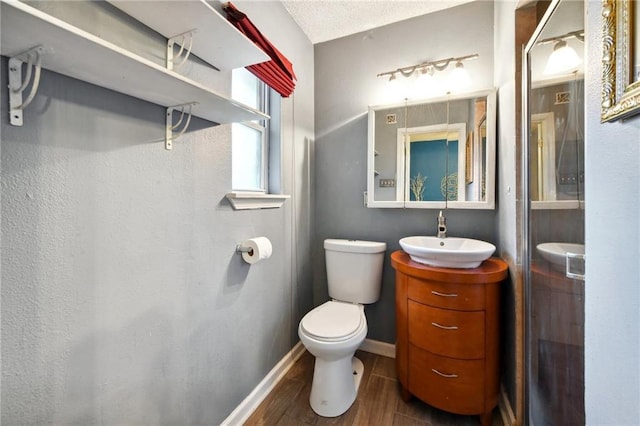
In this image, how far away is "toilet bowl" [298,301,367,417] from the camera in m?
1.34

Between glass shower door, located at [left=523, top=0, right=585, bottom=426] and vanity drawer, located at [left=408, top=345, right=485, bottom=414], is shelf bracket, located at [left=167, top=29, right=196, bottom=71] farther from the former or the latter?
vanity drawer, located at [left=408, top=345, right=485, bottom=414]

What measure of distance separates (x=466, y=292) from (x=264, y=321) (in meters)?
1.15

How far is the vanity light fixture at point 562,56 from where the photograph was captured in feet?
2.80

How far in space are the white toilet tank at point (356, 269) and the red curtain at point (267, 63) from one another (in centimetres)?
113

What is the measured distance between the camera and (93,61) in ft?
2.11

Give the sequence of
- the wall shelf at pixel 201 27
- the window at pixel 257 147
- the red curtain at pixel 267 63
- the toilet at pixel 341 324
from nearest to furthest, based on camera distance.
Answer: the wall shelf at pixel 201 27
the red curtain at pixel 267 63
the toilet at pixel 341 324
the window at pixel 257 147

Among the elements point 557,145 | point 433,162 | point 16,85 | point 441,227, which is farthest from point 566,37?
point 16,85

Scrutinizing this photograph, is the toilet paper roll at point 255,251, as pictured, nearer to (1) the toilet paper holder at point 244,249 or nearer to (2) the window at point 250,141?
(1) the toilet paper holder at point 244,249

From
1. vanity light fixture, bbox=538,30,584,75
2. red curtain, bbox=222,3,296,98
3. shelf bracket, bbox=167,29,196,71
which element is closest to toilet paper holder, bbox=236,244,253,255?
shelf bracket, bbox=167,29,196,71

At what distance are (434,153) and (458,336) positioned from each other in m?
1.15

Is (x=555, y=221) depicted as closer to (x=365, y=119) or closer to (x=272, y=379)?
(x=365, y=119)

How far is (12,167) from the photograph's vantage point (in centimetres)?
62

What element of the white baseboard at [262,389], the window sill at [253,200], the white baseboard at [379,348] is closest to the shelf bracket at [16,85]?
the window sill at [253,200]

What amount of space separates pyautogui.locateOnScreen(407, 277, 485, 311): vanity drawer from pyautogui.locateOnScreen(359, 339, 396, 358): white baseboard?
0.80m
